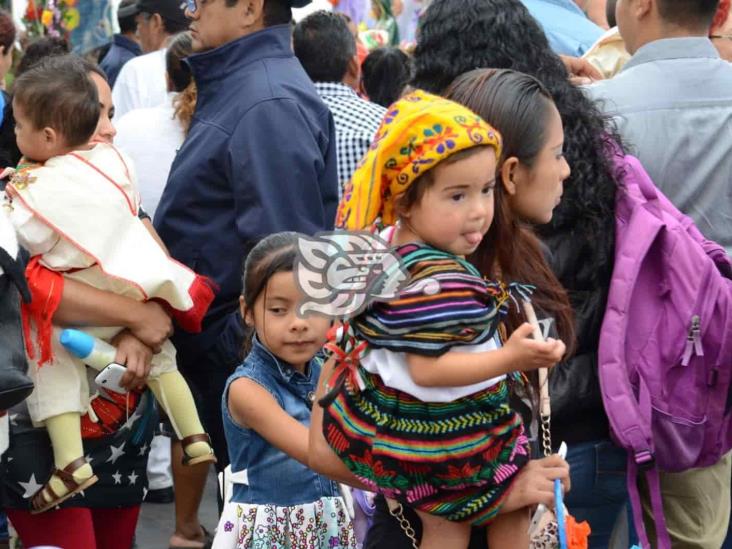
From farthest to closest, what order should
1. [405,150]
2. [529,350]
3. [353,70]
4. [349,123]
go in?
1. [353,70]
2. [349,123]
3. [405,150]
4. [529,350]

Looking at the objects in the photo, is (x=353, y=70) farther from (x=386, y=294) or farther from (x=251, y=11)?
(x=386, y=294)

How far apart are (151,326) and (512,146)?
1.59 m

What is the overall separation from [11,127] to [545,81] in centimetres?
221

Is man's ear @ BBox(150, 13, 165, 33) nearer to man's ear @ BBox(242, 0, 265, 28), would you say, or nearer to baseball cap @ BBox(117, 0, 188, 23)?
baseball cap @ BBox(117, 0, 188, 23)

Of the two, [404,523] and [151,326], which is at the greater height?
[404,523]

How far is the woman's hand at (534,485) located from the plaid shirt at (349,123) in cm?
327

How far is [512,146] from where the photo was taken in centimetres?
277

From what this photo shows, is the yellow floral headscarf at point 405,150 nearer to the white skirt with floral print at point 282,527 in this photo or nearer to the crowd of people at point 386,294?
the crowd of people at point 386,294

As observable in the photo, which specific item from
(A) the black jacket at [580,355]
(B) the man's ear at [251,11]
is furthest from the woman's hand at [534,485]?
(B) the man's ear at [251,11]

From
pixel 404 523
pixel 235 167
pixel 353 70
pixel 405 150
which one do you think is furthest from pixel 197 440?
pixel 353 70

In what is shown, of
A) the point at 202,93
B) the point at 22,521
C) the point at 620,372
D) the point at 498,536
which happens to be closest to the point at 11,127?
the point at 202,93

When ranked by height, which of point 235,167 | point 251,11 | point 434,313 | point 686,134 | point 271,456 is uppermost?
point 434,313

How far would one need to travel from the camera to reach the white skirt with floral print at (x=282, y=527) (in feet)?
10.9

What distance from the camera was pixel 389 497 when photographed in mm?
2590
